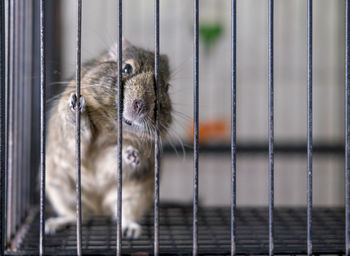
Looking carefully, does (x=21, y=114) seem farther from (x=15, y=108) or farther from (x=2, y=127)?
(x=2, y=127)

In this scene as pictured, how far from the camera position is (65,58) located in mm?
3090

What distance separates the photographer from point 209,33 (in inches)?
132

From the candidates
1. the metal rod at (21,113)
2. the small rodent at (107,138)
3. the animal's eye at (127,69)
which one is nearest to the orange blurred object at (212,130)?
the small rodent at (107,138)

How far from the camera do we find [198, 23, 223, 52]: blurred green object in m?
3.35

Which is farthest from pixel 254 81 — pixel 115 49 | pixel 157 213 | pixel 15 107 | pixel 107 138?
pixel 157 213

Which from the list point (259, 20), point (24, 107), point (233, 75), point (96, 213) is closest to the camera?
point (233, 75)

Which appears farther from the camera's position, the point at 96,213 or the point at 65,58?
the point at 65,58

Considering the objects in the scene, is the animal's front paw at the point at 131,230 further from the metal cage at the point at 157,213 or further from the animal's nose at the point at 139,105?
the animal's nose at the point at 139,105

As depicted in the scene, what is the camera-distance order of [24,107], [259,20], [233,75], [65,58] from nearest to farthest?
[233,75] → [24,107] → [65,58] → [259,20]

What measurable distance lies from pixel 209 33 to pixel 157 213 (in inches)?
97.4

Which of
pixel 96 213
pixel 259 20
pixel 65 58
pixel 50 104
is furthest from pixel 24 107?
pixel 259 20

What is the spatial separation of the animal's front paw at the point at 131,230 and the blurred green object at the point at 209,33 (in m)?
2.04

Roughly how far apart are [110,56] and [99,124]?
11.5 inches

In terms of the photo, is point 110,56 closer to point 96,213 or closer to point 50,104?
point 50,104
